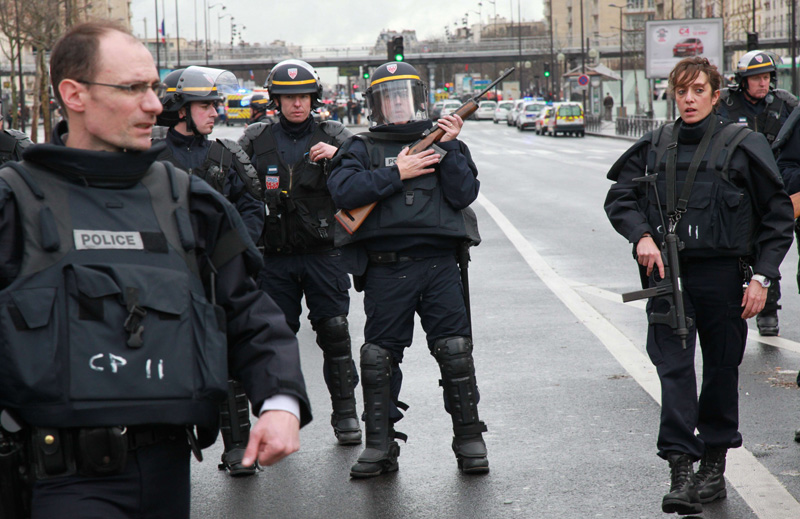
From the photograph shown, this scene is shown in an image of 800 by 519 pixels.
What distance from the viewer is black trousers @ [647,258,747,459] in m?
4.52

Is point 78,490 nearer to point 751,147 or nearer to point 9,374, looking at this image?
point 9,374

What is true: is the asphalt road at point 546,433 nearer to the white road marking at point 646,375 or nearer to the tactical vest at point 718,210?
the white road marking at point 646,375

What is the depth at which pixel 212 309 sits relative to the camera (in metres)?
2.57

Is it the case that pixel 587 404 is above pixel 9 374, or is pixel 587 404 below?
below

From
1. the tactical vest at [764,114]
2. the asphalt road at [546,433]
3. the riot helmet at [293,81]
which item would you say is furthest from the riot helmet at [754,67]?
the riot helmet at [293,81]

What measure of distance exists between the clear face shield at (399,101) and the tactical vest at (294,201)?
70 centimetres

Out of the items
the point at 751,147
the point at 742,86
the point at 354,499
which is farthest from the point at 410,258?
the point at 742,86

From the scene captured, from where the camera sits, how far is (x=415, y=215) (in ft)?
16.8

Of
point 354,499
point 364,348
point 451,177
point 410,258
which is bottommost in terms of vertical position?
point 354,499

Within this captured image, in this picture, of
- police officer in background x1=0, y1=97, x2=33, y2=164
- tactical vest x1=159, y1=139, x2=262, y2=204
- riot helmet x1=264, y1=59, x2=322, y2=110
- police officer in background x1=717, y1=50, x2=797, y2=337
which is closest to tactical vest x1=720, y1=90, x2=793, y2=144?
police officer in background x1=717, y1=50, x2=797, y2=337

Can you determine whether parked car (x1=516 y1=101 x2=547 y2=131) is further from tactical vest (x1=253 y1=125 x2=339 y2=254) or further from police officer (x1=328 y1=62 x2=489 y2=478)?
police officer (x1=328 y1=62 x2=489 y2=478)

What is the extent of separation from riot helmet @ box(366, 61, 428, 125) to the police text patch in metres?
2.96

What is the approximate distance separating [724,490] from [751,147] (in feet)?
4.88

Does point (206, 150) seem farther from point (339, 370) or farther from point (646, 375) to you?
point (646, 375)
